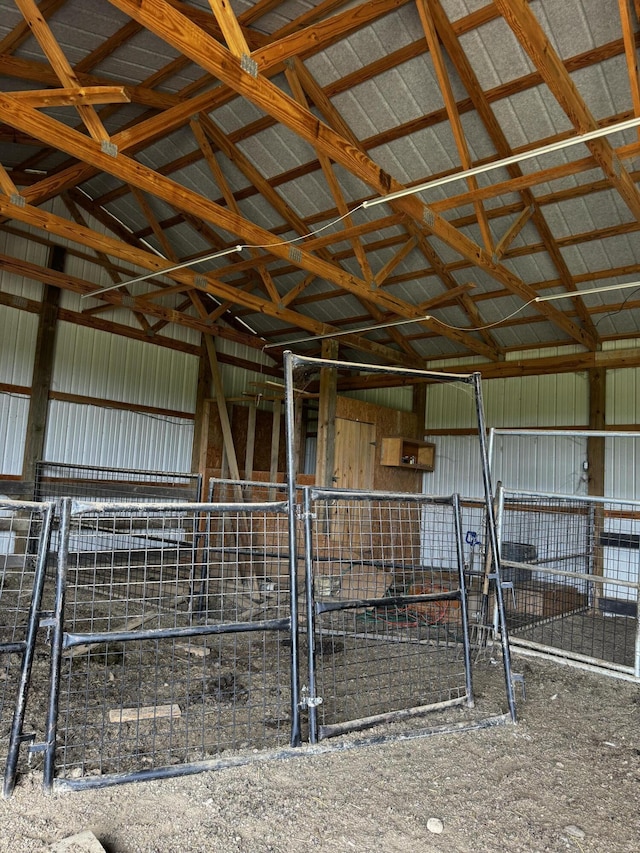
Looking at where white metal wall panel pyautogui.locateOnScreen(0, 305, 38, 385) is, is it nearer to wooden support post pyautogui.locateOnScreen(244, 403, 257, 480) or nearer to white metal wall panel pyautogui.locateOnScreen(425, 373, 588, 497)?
wooden support post pyautogui.locateOnScreen(244, 403, 257, 480)

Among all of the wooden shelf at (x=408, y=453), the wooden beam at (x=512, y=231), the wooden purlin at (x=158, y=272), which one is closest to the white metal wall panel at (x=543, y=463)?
the wooden shelf at (x=408, y=453)

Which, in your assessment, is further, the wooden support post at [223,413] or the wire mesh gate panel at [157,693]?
the wooden support post at [223,413]

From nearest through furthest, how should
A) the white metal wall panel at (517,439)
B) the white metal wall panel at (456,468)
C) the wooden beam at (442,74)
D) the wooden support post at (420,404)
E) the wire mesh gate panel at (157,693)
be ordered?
1. the wire mesh gate panel at (157,693)
2. the wooden beam at (442,74)
3. the white metal wall panel at (517,439)
4. the white metal wall panel at (456,468)
5. the wooden support post at (420,404)

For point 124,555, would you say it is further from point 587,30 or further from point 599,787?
point 587,30

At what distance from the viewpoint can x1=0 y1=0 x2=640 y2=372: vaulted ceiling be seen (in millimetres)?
4078

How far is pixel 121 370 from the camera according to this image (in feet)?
29.6

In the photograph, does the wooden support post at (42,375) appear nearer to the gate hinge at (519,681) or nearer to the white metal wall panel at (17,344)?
the white metal wall panel at (17,344)

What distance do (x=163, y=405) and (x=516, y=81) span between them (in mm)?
6919

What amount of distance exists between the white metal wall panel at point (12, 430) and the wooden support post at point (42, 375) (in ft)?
0.21

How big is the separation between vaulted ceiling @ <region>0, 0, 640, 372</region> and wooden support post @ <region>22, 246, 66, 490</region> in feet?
1.79

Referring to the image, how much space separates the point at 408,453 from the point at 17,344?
6321 millimetres

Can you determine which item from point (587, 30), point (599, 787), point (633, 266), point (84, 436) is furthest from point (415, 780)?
point (84, 436)

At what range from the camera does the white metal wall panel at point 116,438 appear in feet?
27.0

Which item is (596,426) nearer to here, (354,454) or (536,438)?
(536,438)
